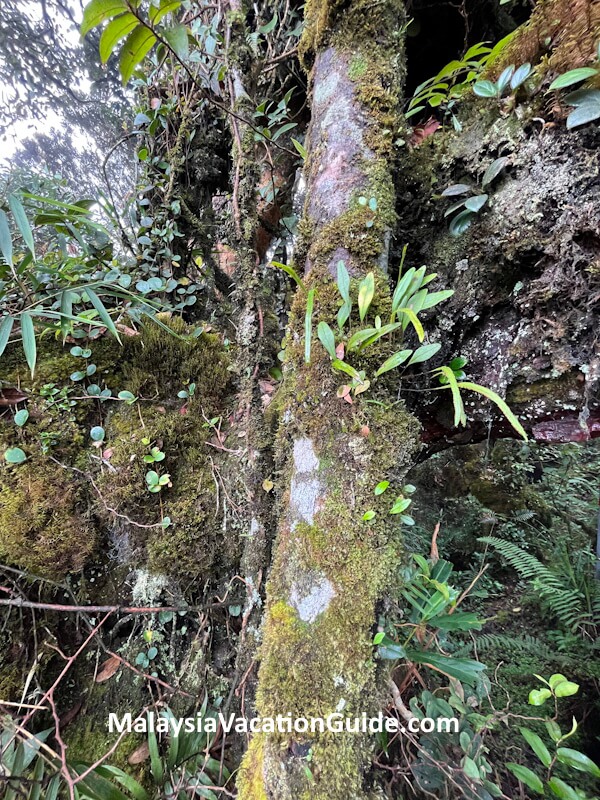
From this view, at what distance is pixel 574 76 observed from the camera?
0.80 m

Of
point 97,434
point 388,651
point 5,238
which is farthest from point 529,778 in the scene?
A: point 5,238

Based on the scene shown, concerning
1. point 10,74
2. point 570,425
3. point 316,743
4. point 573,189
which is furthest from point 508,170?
point 10,74

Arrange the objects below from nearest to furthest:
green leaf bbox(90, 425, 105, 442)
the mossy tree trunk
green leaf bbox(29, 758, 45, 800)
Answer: the mossy tree trunk
green leaf bbox(29, 758, 45, 800)
green leaf bbox(90, 425, 105, 442)

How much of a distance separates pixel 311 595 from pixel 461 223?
1.07 meters

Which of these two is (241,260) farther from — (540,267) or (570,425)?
(570,425)

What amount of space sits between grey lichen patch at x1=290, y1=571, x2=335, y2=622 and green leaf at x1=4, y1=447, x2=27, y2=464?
944 mm

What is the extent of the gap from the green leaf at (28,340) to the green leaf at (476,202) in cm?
127

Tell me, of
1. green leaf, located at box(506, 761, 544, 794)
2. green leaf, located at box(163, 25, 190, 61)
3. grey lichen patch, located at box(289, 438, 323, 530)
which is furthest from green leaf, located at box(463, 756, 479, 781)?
green leaf, located at box(163, 25, 190, 61)

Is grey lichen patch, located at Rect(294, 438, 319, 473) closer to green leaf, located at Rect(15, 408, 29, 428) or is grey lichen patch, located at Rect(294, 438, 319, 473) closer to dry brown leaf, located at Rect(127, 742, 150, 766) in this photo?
green leaf, located at Rect(15, 408, 29, 428)

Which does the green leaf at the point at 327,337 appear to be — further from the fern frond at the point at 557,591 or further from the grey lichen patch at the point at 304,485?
the fern frond at the point at 557,591

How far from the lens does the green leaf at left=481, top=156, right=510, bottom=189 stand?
945 mm

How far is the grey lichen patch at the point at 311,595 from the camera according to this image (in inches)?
30.6

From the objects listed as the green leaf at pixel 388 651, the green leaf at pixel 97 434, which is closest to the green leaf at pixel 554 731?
the green leaf at pixel 388 651

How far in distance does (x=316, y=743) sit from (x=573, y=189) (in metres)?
1.32
